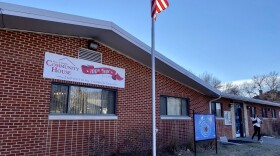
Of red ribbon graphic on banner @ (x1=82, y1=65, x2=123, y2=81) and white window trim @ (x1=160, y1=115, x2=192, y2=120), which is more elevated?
red ribbon graphic on banner @ (x1=82, y1=65, x2=123, y2=81)

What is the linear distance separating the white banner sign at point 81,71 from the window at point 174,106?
9.72ft

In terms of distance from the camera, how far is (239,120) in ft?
65.5

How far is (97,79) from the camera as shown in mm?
9312

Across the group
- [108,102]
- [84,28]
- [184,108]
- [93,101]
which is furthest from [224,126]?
[84,28]

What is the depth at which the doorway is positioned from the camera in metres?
19.5

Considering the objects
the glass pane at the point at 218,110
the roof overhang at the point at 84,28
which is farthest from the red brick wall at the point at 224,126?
the roof overhang at the point at 84,28

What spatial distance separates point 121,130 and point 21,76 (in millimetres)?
4165

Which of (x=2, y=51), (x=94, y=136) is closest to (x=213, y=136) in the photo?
(x=94, y=136)

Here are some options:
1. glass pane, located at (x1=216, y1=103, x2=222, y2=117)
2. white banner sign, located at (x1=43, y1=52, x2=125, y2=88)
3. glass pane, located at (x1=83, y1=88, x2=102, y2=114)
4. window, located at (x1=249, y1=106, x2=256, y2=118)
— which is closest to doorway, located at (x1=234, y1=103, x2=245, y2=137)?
window, located at (x1=249, y1=106, x2=256, y2=118)

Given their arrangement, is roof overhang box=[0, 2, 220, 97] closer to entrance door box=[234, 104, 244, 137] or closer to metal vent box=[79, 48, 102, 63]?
metal vent box=[79, 48, 102, 63]

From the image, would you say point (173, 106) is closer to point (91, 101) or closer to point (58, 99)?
point (91, 101)

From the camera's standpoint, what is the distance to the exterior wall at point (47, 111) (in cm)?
716

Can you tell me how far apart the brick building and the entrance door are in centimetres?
830

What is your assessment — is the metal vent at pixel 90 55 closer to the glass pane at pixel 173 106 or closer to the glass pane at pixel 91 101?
the glass pane at pixel 91 101
